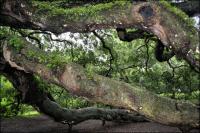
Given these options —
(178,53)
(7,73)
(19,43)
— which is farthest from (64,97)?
(178,53)

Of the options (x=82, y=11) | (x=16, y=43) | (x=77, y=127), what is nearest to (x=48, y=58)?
(x=16, y=43)

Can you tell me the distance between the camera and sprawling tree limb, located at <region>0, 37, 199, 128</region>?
192 inches

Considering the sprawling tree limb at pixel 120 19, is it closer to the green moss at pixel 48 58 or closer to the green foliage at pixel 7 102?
the green moss at pixel 48 58

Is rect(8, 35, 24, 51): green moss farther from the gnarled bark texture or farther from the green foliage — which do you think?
the green foliage

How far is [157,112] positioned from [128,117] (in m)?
6.12

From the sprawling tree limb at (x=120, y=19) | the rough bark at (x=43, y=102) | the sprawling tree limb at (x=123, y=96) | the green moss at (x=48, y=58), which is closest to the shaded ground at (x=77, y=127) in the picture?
the rough bark at (x=43, y=102)

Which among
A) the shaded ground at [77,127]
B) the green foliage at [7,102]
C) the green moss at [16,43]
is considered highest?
the green moss at [16,43]

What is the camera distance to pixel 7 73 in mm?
7410

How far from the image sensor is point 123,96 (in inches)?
196

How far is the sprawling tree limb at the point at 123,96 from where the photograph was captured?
4.87m

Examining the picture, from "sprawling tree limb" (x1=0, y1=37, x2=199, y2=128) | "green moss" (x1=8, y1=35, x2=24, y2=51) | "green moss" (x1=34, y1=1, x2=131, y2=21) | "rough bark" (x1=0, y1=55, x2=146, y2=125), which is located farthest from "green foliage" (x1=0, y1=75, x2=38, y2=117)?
"sprawling tree limb" (x1=0, y1=37, x2=199, y2=128)

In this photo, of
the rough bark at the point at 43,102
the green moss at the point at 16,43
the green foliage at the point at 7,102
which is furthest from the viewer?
the green foliage at the point at 7,102

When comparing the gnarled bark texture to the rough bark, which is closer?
the gnarled bark texture

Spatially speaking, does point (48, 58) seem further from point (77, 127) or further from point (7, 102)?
point (77, 127)
